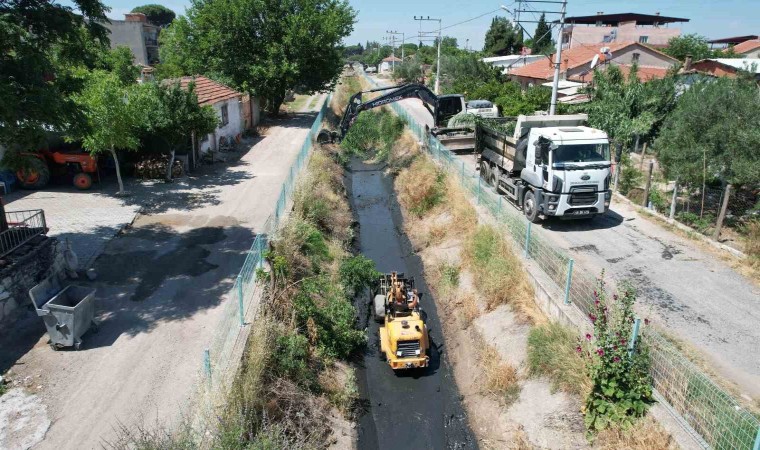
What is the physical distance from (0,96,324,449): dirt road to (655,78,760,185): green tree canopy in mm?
12056

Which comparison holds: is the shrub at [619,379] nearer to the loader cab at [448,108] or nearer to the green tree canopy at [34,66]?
the green tree canopy at [34,66]

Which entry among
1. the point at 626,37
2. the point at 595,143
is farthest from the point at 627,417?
the point at 626,37

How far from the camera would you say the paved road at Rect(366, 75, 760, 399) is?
8.80 m

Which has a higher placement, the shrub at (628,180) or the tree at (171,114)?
the tree at (171,114)

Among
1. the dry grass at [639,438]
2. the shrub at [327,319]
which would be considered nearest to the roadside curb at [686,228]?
the dry grass at [639,438]

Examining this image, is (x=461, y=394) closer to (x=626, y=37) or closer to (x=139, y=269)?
(x=139, y=269)

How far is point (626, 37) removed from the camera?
64062mm

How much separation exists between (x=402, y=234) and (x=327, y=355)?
29.1 feet

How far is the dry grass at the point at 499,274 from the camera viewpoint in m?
11.4

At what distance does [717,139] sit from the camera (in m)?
13.4

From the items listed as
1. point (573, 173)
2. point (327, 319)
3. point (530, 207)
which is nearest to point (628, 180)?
point (530, 207)

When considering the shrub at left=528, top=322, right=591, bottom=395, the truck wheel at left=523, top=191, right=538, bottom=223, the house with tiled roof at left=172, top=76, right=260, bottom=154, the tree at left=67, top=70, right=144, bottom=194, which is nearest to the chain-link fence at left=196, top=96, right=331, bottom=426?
the shrub at left=528, top=322, right=591, bottom=395

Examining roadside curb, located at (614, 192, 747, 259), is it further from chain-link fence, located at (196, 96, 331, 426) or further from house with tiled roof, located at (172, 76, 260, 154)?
house with tiled roof, located at (172, 76, 260, 154)

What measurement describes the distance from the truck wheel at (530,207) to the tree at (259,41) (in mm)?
20110
